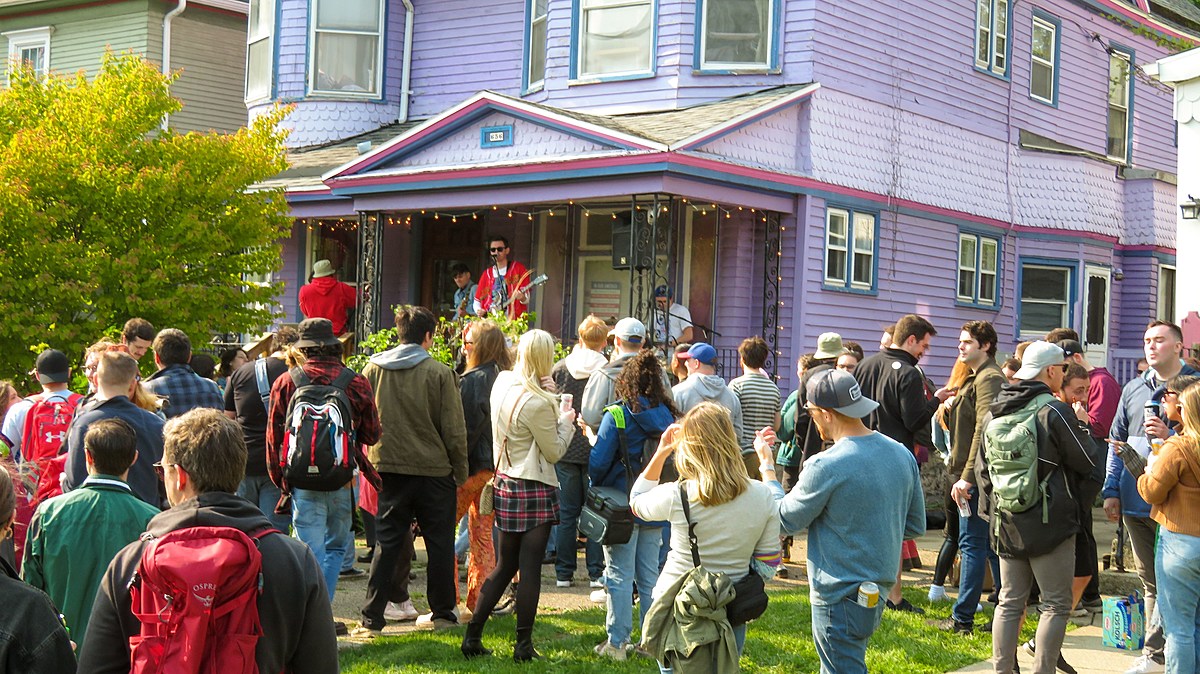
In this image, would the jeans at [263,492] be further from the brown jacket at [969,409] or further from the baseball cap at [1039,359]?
the baseball cap at [1039,359]

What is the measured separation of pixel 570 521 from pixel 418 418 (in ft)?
7.16

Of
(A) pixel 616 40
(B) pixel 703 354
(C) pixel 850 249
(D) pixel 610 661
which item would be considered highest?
(A) pixel 616 40

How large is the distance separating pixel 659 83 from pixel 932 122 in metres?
4.06

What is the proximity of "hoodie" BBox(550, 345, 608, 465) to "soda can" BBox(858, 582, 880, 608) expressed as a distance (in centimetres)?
397

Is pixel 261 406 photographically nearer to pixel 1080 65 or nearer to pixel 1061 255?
pixel 1061 255

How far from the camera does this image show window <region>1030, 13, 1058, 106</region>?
65.6ft

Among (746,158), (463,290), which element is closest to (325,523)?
(746,158)

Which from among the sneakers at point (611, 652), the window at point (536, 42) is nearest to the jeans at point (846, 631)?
the sneakers at point (611, 652)

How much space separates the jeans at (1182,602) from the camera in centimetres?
638

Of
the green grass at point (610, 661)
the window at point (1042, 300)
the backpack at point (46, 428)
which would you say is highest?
the window at point (1042, 300)

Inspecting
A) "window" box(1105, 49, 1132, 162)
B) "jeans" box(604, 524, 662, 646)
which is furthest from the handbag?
"window" box(1105, 49, 1132, 162)

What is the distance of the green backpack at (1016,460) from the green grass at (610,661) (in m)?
1.42

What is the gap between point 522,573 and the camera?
24.4 feet

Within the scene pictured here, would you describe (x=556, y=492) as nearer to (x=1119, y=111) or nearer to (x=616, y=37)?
(x=616, y=37)
